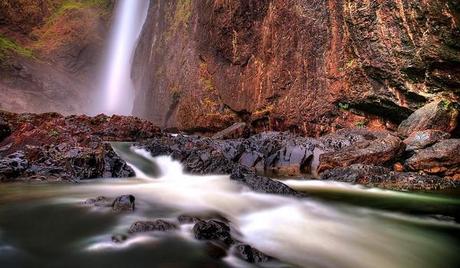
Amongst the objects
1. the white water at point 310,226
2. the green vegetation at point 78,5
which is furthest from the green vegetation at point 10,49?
the white water at point 310,226

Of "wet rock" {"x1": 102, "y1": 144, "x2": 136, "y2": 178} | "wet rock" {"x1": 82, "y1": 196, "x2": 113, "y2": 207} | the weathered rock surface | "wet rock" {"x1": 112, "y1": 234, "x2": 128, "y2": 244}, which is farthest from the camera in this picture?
"wet rock" {"x1": 102, "y1": 144, "x2": 136, "y2": 178}

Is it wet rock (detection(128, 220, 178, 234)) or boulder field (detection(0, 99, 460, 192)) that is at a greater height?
boulder field (detection(0, 99, 460, 192))

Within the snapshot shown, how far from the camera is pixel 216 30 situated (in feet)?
60.6

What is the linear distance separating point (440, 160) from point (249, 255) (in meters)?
6.63

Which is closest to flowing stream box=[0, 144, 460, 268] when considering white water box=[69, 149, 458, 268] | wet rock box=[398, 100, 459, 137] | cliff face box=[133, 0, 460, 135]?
white water box=[69, 149, 458, 268]

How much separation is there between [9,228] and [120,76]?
33.6 metres

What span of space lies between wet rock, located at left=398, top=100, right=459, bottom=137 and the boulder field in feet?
0.09

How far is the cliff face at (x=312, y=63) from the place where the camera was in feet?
34.3

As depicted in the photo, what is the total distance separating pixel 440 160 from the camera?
28.2ft

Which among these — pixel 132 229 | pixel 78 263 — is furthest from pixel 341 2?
pixel 78 263

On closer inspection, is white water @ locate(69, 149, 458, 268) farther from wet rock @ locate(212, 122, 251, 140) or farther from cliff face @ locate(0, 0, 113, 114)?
cliff face @ locate(0, 0, 113, 114)

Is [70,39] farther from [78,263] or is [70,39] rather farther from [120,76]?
[78,263]

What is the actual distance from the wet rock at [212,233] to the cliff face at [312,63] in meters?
8.45

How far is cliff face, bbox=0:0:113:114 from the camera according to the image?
93.9ft
